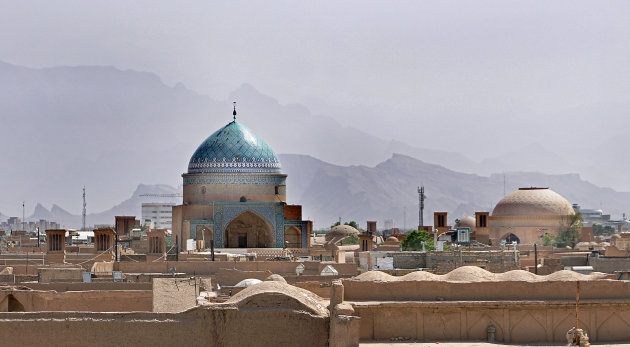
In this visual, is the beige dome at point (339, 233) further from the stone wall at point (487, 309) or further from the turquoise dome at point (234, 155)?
the stone wall at point (487, 309)

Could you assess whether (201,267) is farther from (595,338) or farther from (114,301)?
(595,338)

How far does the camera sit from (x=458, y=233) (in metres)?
46.0

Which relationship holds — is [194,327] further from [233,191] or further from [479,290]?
[233,191]

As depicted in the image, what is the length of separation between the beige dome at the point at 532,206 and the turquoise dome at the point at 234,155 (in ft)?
63.8

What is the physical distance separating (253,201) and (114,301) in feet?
72.0

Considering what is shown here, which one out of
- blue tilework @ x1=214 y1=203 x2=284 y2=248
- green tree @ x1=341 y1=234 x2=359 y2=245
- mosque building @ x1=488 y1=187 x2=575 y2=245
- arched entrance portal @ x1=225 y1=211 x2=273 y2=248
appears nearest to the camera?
blue tilework @ x1=214 y1=203 x2=284 y2=248

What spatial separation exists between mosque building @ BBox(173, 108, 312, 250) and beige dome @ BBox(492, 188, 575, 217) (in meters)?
18.8

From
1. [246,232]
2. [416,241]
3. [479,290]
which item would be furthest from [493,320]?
[416,241]

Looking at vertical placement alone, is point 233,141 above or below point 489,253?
above

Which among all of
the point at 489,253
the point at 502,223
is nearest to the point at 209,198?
the point at 489,253

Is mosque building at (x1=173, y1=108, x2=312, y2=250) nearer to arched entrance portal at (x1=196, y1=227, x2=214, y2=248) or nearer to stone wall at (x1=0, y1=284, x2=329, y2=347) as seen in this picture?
arched entrance portal at (x1=196, y1=227, x2=214, y2=248)

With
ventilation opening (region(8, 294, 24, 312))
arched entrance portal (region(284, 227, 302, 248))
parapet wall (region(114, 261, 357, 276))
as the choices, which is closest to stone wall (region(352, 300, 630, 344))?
ventilation opening (region(8, 294, 24, 312))

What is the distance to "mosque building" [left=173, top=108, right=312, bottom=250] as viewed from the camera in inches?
1720

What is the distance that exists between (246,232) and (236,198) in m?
1.74
